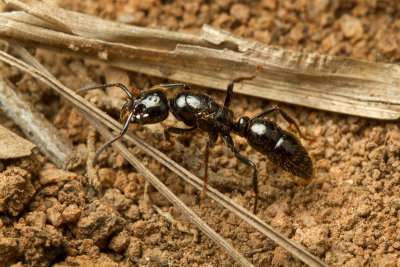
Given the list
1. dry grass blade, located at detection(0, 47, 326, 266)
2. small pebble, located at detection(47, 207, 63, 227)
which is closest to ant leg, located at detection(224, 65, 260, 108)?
dry grass blade, located at detection(0, 47, 326, 266)

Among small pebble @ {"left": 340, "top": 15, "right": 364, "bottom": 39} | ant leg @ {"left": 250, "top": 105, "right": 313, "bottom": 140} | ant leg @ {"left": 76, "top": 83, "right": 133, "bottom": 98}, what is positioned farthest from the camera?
small pebble @ {"left": 340, "top": 15, "right": 364, "bottom": 39}

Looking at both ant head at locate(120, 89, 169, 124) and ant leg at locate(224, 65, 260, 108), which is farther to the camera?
ant leg at locate(224, 65, 260, 108)

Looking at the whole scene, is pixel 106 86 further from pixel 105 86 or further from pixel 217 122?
pixel 217 122

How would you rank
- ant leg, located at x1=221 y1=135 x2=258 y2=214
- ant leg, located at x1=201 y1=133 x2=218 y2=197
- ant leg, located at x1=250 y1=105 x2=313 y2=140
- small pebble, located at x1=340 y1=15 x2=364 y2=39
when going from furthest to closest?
small pebble, located at x1=340 y1=15 x2=364 y2=39 → ant leg, located at x1=250 y1=105 x2=313 y2=140 → ant leg, located at x1=221 y1=135 x2=258 y2=214 → ant leg, located at x1=201 y1=133 x2=218 y2=197

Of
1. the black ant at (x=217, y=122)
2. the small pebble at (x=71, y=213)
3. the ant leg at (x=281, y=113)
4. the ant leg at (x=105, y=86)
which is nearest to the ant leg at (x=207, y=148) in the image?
the black ant at (x=217, y=122)

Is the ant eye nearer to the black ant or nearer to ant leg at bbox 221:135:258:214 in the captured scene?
the black ant

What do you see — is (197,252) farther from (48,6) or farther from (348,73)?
(48,6)

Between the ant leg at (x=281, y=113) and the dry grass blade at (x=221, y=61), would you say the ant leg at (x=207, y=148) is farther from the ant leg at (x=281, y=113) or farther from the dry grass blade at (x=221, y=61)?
the dry grass blade at (x=221, y=61)
